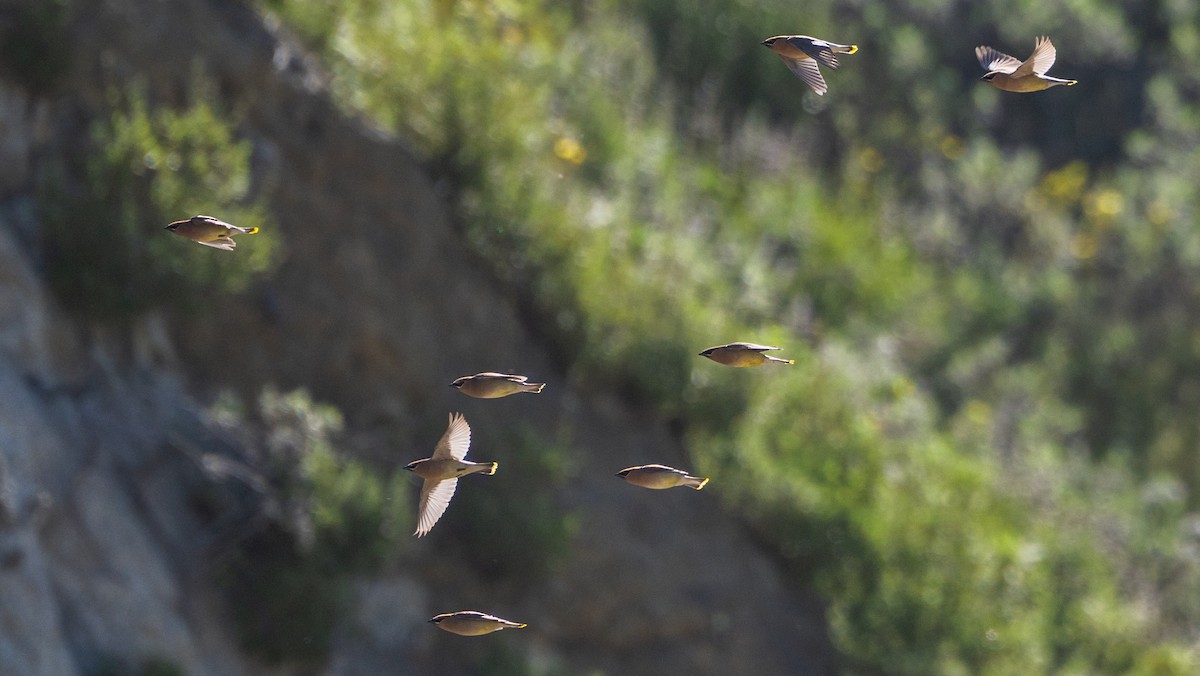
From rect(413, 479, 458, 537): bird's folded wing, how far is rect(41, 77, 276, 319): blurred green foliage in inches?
117

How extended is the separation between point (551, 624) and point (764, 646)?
4.51 feet

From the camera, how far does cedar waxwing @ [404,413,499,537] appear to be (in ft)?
12.3

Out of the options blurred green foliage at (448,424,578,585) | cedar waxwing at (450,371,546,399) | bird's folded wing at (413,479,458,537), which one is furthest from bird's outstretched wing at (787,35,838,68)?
blurred green foliage at (448,424,578,585)

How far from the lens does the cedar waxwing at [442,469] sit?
3.73 m

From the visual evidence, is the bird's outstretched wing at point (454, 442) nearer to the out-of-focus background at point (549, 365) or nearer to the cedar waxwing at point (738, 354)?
the cedar waxwing at point (738, 354)

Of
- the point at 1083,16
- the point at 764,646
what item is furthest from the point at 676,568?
the point at 1083,16

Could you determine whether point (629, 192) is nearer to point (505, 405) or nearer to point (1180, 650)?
point (505, 405)

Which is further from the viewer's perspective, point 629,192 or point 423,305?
point 629,192

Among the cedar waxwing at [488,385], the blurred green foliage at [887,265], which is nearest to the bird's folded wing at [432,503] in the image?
the cedar waxwing at [488,385]

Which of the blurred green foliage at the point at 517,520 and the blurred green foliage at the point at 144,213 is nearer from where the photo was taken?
the blurred green foliage at the point at 144,213

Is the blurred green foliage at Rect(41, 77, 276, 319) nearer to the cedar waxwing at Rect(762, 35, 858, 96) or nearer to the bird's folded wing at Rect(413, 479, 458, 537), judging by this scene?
the bird's folded wing at Rect(413, 479, 458, 537)

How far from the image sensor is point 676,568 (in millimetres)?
8203

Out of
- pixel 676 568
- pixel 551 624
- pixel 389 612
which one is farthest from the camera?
pixel 676 568

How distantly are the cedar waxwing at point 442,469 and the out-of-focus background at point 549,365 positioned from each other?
2.33m
